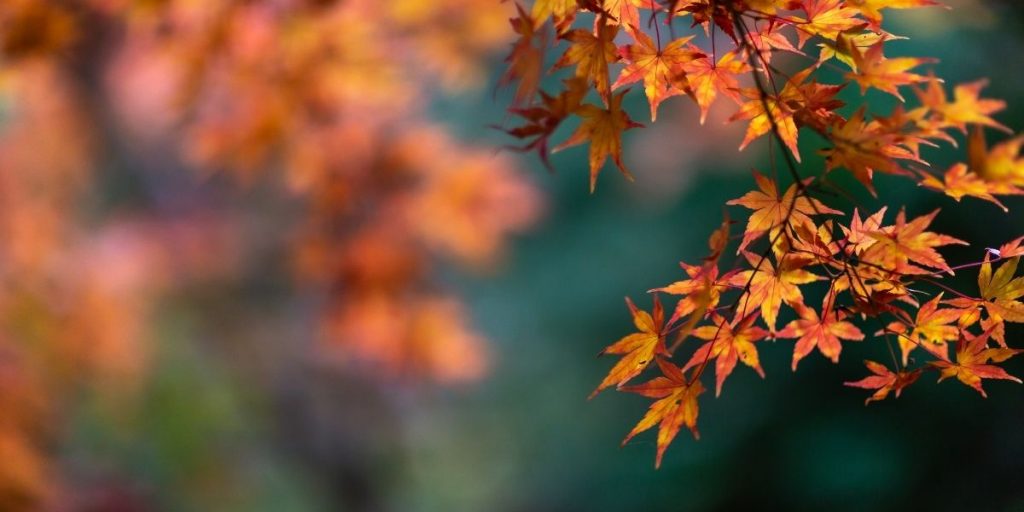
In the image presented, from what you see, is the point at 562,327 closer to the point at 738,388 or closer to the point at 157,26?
the point at 738,388

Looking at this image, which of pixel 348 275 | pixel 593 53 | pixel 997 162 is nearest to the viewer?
pixel 997 162

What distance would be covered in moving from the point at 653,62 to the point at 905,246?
0.74ft

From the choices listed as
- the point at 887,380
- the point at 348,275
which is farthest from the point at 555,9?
the point at 348,275

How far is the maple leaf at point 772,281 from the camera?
67 cm

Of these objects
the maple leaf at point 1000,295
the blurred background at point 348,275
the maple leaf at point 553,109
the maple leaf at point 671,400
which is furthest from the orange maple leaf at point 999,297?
the blurred background at point 348,275

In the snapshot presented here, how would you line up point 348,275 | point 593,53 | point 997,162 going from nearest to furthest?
point 997,162
point 593,53
point 348,275

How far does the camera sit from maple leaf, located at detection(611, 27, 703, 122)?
2.18 ft

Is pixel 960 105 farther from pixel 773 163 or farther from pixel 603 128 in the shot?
pixel 603 128

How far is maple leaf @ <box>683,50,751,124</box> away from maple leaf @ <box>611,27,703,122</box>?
13 mm

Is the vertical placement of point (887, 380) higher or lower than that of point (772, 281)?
lower

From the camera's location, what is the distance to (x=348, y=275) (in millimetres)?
2533

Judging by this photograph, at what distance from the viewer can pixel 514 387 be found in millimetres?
4543

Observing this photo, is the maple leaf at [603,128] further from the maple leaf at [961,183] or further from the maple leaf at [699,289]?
the maple leaf at [961,183]

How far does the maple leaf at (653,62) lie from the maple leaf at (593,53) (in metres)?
0.02
